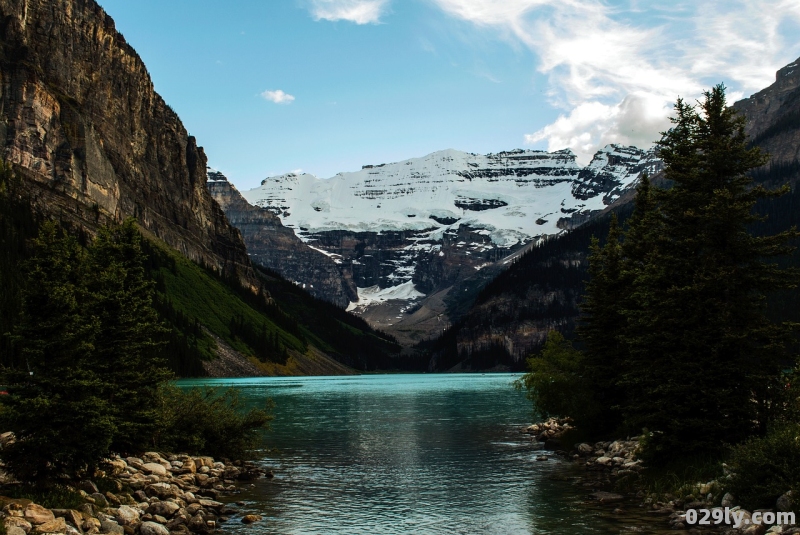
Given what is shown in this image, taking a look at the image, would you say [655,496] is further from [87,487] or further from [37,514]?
[37,514]

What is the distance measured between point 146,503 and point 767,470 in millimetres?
24617

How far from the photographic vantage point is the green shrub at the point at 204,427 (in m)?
42.5

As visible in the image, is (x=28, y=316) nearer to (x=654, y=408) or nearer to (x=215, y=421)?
(x=215, y=421)

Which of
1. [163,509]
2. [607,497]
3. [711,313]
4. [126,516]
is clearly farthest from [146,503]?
[711,313]

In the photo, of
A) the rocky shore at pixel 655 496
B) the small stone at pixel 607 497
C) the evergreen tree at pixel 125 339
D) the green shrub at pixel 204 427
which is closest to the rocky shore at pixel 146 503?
the green shrub at pixel 204 427

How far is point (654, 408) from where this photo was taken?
3444 cm

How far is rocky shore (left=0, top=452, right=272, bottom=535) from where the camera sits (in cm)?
2331

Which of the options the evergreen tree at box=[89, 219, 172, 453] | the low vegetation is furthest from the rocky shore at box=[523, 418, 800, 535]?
the evergreen tree at box=[89, 219, 172, 453]

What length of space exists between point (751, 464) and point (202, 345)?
186643mm

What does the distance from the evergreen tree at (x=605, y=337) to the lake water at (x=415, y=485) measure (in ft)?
20.5

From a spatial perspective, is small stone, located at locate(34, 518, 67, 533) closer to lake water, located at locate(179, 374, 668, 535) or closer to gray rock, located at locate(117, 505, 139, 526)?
gray rock, located at locate(117, 505, 139, 526)

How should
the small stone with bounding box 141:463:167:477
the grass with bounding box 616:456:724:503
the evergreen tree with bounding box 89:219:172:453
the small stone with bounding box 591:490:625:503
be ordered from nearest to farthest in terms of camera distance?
the grass with bounding box 616:456:724:503
the small stone with bounding box 591:490:625:503
the evergreen tree with bounding box 89:219:172:453
the small stone with bounding box 141:463:167:477

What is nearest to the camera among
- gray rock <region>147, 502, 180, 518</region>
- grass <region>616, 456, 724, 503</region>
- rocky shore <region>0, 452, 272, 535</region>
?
rocky shore <region>0, 452, 272, 535</region>

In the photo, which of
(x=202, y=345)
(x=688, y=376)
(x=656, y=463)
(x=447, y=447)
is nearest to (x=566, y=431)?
(x=447, y=447)
